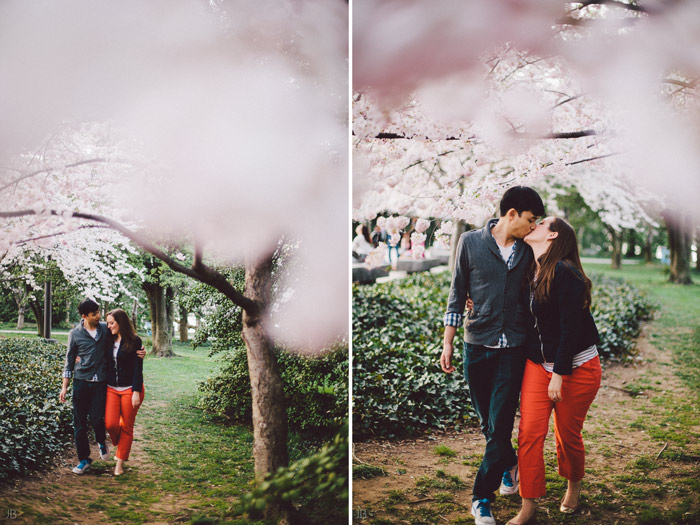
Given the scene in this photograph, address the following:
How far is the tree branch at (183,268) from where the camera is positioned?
211 centimetres

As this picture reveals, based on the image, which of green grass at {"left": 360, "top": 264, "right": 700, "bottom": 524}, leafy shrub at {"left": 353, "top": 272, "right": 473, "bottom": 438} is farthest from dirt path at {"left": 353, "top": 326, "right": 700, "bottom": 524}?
leafy shrub at {"left": 353, "top": 272, "right": 473, "bottom": 438}

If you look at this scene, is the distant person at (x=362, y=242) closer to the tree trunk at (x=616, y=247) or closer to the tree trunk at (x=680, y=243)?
the tree trunk at (x=616, y=247)

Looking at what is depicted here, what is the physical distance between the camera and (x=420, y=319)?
5.16 m

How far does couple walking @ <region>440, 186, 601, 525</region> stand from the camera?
217 cm

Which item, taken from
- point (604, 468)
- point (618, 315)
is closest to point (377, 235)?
point (604, 468)

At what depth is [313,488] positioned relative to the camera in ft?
7.84

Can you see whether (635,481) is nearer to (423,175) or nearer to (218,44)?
(423,175)

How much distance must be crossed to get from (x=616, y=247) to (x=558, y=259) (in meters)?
1.42

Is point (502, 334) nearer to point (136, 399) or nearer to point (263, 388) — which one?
point (263, 388)

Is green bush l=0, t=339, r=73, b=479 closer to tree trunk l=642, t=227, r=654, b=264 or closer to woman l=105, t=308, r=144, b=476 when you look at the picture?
woman l=105, t=308, r=144, b=476

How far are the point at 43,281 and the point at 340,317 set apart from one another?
4.37ft

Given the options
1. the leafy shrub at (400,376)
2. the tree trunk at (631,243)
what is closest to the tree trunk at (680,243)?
the tree trunk at (631,243)

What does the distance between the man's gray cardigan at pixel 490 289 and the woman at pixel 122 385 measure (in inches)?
55.8

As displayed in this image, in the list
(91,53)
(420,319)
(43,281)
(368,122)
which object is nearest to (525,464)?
(368,122)
